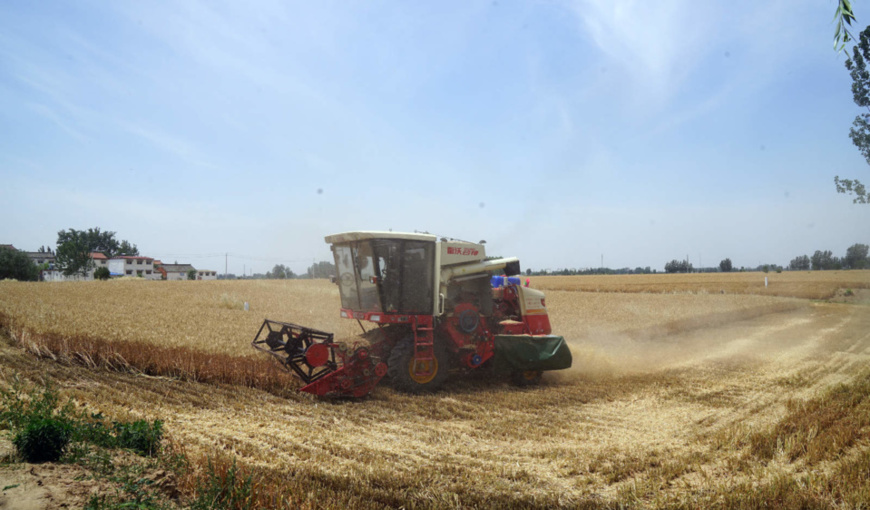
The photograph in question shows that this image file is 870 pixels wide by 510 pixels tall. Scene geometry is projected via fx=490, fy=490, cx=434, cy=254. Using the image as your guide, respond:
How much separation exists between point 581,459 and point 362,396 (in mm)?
3683

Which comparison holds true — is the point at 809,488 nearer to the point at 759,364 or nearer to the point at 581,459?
the point at 581,459

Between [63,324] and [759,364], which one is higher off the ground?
[63,324]

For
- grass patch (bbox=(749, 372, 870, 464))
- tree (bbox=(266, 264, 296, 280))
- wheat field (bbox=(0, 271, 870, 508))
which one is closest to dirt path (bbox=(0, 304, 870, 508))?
wheat field (bbox=(0, 271, 870, 508))

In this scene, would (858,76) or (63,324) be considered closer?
(858,76)

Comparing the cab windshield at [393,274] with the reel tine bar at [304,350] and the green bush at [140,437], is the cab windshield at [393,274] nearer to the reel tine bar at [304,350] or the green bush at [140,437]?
the reel tine bar at [304,350]

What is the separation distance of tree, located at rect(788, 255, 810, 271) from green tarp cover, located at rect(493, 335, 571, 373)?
91.1m

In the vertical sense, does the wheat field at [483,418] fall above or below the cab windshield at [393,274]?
below

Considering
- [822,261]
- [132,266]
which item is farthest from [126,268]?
[822,261]

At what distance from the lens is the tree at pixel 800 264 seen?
267ft

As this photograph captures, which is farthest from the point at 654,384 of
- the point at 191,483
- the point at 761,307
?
the point at 761,307

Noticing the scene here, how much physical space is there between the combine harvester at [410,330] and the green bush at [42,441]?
341cm

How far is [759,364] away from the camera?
10547 millimetres

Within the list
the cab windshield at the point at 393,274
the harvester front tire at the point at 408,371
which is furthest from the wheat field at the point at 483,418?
the cab windshield at the point at 393,274

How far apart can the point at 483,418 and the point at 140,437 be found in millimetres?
4062
